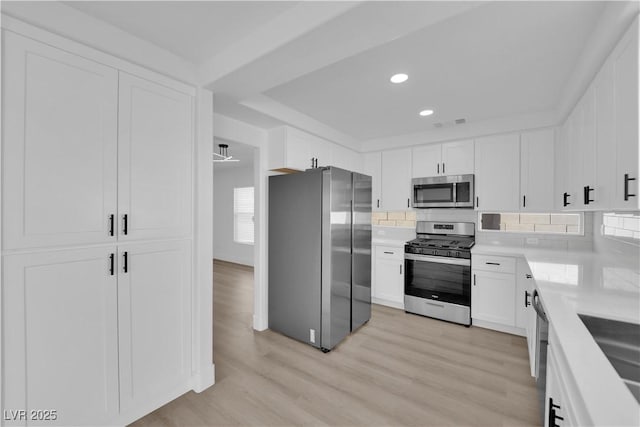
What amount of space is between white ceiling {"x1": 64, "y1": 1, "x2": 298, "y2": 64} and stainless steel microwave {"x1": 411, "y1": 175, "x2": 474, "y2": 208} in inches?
115

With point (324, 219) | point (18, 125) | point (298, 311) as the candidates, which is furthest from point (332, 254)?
point (18, 125)

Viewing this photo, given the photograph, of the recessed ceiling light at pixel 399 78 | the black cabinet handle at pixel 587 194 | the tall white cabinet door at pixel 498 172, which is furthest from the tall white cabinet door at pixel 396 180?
the black cabinet handle at pixel 587 194

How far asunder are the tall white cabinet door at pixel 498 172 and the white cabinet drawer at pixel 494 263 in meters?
0.64

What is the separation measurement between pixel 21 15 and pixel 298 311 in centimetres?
279

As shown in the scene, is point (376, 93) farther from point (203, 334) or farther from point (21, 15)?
point (203, 334)

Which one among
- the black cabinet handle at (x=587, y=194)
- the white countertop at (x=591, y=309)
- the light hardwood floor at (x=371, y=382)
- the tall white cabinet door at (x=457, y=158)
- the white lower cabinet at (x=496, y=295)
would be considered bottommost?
the light hardwood floor at (x=371, y=382)

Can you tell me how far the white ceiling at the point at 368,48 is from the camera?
1.43m

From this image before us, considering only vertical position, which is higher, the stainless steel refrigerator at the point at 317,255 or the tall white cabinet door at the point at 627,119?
the tall white cabinet door at the point at 627,119

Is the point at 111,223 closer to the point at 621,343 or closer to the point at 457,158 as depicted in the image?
the point at 621,343

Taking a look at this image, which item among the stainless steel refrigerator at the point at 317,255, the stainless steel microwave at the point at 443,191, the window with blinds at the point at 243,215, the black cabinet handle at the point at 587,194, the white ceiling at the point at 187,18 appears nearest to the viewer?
the white ceiling at the point at 187,18

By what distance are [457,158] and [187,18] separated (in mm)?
3285

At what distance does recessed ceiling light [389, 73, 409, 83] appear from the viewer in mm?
2221

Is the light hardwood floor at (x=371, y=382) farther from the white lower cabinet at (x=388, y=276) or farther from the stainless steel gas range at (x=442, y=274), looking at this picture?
the white lower cabinet at (x=388, y=276)

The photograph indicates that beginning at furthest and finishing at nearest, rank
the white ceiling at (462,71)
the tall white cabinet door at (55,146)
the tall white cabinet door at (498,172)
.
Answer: the tall white cabinet door at (498,172) < the white ceiling at (462,71) < the tall white cabinet door at (55,146)
